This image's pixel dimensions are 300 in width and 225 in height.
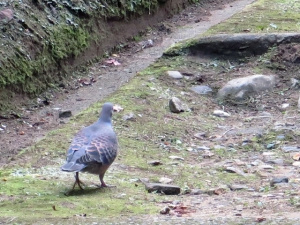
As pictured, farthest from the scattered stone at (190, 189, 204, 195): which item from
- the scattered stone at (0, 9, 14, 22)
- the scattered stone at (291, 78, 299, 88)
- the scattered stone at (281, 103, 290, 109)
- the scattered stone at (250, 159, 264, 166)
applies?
the scattered stone at (0, 9, 14, 22)

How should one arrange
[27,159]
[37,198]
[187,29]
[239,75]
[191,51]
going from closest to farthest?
[37,198] < [27,159] < [239,75] < [191,51] < [187,29]

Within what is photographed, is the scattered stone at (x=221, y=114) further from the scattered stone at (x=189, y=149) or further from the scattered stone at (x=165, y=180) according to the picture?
the scattered stone at (x=165, y=180)

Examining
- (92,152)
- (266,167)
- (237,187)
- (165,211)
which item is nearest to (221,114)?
(266,167)

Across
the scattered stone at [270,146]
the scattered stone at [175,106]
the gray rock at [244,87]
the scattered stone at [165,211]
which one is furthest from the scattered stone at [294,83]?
the scattered stone at [165,211]

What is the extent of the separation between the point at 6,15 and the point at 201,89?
2790 mm

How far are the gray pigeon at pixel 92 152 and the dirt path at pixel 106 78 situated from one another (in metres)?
1.78

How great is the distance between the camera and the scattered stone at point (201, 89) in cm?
837

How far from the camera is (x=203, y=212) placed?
14.1 feet

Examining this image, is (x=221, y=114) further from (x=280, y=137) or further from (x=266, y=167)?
(x=266, y=167)

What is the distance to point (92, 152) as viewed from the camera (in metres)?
4.70

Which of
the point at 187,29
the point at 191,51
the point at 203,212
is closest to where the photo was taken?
the point at 203,212

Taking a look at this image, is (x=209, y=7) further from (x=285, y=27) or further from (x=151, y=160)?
(x=151, y=160)

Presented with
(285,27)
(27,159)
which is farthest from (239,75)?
(27,159)

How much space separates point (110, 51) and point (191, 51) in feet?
5.60
